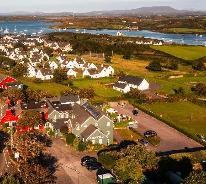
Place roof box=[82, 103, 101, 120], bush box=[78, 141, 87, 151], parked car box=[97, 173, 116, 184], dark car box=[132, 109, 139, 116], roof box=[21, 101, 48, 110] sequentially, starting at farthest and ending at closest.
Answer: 1. dark car box=[132, 109, 139, 116]
2. roof box=[21, 101, 48, 110]
3. roof box=[82, 103, 101, 120]
4. bush box=[78, 141, 87, 151]
5. parked car box=[97, 173, 116, 184]

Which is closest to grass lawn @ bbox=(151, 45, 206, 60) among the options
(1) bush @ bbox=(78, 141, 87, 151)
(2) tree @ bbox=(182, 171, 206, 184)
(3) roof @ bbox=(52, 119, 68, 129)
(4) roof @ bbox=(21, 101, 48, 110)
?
(4) roof @ bbox=(21, 101, 48, 110)

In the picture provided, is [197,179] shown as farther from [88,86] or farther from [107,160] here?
[88,86]

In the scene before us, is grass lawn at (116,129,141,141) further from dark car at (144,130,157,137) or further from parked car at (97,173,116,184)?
parked car at (97,173,116,184)

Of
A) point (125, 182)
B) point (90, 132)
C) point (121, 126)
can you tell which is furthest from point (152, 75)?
point (125, 182)

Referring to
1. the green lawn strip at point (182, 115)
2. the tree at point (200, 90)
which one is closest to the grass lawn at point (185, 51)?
the tree at point (200, 90)

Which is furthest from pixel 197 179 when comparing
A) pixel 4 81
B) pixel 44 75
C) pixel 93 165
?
pixel 44 75
